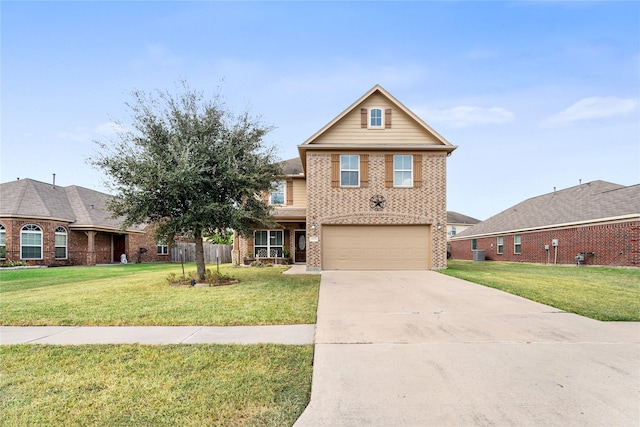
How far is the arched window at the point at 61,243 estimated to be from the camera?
21.0 metres

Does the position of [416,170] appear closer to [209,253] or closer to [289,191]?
[289,191]

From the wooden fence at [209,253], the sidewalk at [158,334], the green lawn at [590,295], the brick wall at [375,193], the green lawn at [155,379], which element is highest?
the brick wall at [375,193]

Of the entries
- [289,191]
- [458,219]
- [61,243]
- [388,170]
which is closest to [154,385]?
[388,170]

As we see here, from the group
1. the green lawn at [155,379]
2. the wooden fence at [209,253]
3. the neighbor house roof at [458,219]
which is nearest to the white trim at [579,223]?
the green lawn at [155,379]

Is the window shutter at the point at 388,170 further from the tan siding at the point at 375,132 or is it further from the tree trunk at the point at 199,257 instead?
the tree trunk at the point at 199,257

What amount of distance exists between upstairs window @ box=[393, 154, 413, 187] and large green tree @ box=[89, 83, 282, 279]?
20.3 ft

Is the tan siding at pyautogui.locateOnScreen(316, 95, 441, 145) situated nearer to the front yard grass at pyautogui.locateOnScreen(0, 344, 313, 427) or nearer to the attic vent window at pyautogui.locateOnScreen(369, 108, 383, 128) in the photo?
the attic vent window at pyautogui.locateOnScreen(369, 108, 383, 128)

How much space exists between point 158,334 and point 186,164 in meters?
5.75

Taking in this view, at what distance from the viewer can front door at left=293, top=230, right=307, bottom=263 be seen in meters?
19.7

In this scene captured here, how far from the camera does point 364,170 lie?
15.1 meters

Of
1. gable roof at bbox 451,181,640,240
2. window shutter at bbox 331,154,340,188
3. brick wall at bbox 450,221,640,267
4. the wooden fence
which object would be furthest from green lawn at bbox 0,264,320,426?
the wooden fence

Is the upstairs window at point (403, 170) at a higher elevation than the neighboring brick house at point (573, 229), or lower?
higher

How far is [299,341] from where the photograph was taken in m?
4.80

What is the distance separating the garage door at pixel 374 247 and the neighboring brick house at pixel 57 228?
9.26m
